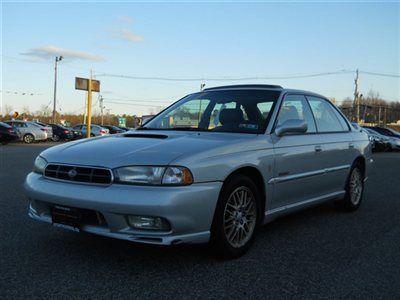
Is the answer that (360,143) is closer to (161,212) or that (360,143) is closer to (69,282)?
(161,212)

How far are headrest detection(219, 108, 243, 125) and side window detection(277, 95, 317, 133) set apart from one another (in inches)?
16.4

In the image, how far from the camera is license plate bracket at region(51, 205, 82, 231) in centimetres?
354

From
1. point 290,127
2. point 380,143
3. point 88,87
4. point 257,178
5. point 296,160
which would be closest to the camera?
point 257,178

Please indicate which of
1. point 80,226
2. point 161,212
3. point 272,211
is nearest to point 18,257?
point 80,226

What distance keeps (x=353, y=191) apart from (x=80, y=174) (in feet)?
13.5

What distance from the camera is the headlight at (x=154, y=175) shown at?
11.2ft

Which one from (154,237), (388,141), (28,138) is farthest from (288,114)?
(28,138)

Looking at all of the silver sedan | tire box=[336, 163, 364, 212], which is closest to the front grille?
the silver sedan

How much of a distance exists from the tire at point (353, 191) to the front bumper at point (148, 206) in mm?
3114

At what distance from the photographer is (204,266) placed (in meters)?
3.74

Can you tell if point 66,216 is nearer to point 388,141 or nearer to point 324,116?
point 324,116

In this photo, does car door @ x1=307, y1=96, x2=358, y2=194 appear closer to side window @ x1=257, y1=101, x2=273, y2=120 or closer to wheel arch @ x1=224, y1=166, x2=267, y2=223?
side window @ x1=257, y1=101, x2=273, y2=120

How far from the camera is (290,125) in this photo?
4430mm

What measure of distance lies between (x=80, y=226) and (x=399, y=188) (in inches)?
277
